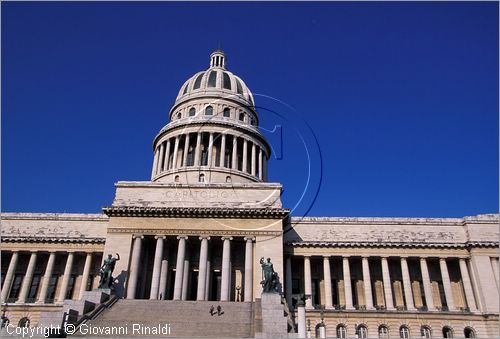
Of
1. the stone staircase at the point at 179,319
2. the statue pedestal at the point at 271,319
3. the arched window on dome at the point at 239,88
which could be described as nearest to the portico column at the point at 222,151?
the arched window on dome at the point at 239,88

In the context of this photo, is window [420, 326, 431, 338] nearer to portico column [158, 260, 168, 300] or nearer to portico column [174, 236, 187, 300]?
portico column [174, 236, 187, 300]

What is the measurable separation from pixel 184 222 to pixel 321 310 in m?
16.1

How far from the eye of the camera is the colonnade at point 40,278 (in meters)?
45.3

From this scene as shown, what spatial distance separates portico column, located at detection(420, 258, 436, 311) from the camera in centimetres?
4366

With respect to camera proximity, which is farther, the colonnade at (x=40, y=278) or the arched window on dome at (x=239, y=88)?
the arched window on dome at (x=239, y=88)

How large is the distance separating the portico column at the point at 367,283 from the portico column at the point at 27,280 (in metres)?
35.4

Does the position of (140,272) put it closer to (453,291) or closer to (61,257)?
(61,257)

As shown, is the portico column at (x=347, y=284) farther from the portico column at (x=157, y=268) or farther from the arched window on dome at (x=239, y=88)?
the arched window on dome at (x=239, y=88)

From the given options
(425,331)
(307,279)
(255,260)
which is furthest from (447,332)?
(255,260)

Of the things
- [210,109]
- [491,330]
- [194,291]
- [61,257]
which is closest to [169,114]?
[210,109]

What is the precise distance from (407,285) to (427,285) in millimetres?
1977

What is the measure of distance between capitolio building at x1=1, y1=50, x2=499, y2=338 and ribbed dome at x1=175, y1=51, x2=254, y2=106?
2583 cm

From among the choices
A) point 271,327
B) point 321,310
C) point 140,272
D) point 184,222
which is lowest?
point 271,327

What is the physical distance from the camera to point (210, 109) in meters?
67.1
